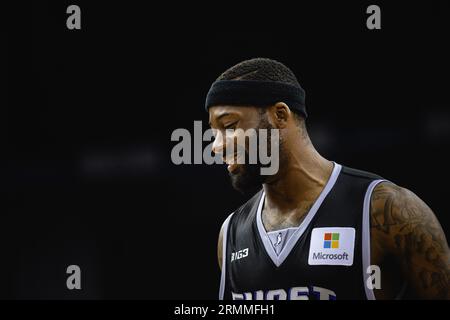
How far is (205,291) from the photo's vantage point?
811 cm

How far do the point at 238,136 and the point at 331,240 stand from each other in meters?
0.72

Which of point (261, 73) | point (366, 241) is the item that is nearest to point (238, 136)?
Answer: point (261, 73)

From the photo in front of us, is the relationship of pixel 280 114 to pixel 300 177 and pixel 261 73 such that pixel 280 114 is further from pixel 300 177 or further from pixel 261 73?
pixel 300 177

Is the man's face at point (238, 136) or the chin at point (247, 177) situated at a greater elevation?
the man's face at point (238, 136)

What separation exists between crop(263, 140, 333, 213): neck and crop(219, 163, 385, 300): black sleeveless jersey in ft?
0.16

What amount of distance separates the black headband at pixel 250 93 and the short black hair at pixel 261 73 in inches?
1.3

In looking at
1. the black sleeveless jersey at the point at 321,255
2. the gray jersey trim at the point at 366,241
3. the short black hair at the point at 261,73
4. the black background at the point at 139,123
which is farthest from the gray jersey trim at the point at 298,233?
the black background at the point at 139,123

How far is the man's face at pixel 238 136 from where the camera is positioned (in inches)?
130

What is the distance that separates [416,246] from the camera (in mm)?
2900

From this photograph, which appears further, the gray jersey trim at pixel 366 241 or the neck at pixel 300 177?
the neck at pixel 300 177

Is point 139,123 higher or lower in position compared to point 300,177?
higher

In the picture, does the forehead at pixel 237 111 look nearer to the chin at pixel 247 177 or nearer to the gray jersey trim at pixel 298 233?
the chin at pixel 247 177

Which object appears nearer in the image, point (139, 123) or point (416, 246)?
point (416, 246)

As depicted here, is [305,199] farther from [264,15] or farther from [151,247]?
[151,247]
